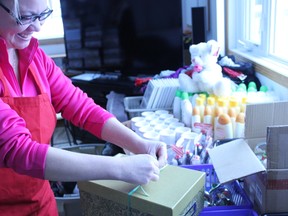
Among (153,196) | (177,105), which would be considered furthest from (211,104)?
(153,196)

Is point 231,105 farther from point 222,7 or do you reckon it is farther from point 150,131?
point 222,7

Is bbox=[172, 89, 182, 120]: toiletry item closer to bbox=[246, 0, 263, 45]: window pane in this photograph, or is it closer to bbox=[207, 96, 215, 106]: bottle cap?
bbox=[207, 96, 215, 106]: bottle cap

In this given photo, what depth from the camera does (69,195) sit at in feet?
5.30

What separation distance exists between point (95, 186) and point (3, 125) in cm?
33

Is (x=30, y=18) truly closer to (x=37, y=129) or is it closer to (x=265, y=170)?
(x=37, y=129)

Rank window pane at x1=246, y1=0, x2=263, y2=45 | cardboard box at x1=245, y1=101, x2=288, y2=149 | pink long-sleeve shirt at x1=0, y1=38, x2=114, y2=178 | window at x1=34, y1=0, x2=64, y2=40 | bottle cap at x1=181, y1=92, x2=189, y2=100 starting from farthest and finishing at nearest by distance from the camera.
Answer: window at x1=34, y1=0, x2=64, y2=40
window pane at x1=246, y1=0, x2=263, y2=45
bottle cap at x1=181, y1=92, x2=189, y2=100
cardboard box at x1=245, y1=101, x2=288, y2=149
pink long-sleeve shirt at x1=0, y1=38, x2=114, y2=178

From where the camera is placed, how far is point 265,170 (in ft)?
2.88

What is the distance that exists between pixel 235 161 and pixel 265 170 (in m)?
0.11

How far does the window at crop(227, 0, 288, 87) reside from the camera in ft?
5.78

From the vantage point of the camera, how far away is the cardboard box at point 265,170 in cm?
85

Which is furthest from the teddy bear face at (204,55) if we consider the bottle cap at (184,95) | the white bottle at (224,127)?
the white bottle at (224,127)

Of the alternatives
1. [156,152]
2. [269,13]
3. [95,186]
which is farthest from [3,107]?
[269,13]

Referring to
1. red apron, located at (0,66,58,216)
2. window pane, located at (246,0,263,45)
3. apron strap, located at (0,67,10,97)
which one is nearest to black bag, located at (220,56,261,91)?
window pane, located at (246,0,263,45)

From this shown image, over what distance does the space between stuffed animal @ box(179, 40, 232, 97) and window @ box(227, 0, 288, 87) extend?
0.95 ft
